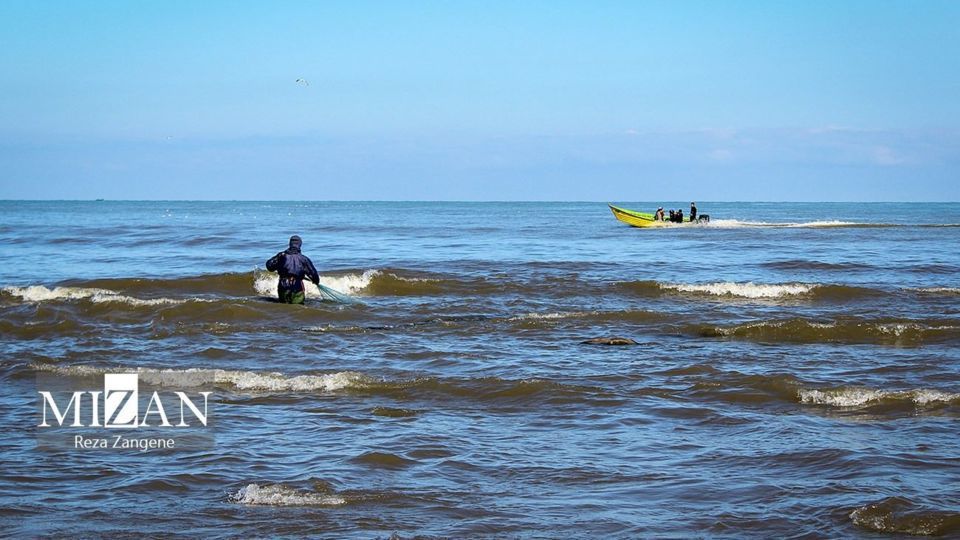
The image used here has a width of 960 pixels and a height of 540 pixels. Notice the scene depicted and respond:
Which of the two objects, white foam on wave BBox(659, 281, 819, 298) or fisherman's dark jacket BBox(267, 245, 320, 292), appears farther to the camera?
white foam on wave BBox(659, 281, 819, 298)

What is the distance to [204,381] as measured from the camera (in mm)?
10648

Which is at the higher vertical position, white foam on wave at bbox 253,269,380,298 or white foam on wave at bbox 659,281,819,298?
white foam on wave at bbox 659,281,819,298

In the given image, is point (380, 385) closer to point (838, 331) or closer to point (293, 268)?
point (293, 268)

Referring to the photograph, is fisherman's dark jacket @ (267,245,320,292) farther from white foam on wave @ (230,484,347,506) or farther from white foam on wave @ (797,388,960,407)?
white foam on wave @ (230,484,347,506)

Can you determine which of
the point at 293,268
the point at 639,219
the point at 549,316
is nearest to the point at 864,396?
the point at 549,316

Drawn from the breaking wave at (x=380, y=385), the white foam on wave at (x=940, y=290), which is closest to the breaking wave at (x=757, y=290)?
the white foam on wave at (x=940, y=290)

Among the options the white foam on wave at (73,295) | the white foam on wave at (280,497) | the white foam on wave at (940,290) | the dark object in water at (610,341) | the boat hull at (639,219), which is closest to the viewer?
the white foam on wave at (280,497)

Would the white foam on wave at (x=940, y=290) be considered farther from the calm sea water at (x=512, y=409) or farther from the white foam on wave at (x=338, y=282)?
the white foam on wave at (x=338, y=282)

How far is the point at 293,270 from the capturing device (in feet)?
56.1

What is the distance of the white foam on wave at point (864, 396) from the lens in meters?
9.58

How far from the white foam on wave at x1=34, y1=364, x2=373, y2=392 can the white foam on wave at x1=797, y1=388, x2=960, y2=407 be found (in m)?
4.73

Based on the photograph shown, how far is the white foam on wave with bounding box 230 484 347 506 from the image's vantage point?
6469 mm

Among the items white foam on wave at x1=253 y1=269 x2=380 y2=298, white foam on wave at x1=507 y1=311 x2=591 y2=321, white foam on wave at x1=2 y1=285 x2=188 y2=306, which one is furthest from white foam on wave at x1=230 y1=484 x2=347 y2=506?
white foam on wave at x1=253 y1=269 x2=380 y2=298

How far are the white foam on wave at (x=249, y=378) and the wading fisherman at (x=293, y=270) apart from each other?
5.26 meters
